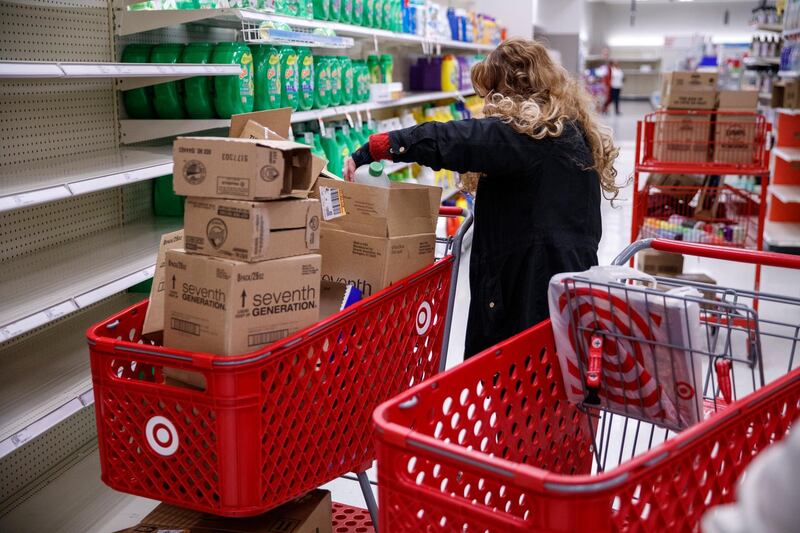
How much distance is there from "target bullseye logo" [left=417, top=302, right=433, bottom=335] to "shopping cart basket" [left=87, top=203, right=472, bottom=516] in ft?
0.31

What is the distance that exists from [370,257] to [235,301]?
21.3 inches

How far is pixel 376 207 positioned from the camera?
2188mm

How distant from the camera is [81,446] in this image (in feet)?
11.2

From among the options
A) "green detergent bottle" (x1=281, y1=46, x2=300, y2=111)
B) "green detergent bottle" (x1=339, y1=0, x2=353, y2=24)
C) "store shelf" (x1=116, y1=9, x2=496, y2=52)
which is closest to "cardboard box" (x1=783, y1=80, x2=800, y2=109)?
"green detergent bottle" (x1=339, y1=0, x2=353, y2=24)

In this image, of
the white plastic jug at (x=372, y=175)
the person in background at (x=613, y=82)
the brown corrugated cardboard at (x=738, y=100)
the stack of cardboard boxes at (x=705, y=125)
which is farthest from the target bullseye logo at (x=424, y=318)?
the person in background at (x=613, y=82)

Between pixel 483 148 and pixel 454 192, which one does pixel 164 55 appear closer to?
pixel 483 148

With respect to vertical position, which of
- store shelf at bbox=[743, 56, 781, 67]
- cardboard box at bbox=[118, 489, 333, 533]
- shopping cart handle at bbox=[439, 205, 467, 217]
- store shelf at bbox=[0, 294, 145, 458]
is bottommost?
cardboard box at bbox=[118, 489, 333, 533]

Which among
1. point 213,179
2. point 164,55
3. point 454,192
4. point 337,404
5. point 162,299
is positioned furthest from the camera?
point 454,192

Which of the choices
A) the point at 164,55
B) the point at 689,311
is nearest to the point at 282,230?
the point at 689,311

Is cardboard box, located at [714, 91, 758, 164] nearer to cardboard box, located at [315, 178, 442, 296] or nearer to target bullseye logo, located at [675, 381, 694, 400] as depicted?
cardboard box, located at [315, 178, 442, 296]

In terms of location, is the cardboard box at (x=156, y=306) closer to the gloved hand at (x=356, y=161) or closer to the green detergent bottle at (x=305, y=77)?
the gloved hand at (x=356, y=161)

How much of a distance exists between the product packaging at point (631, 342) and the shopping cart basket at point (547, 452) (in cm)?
2

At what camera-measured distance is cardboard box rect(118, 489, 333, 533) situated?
2053 mm

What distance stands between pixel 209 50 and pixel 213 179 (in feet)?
6.17
